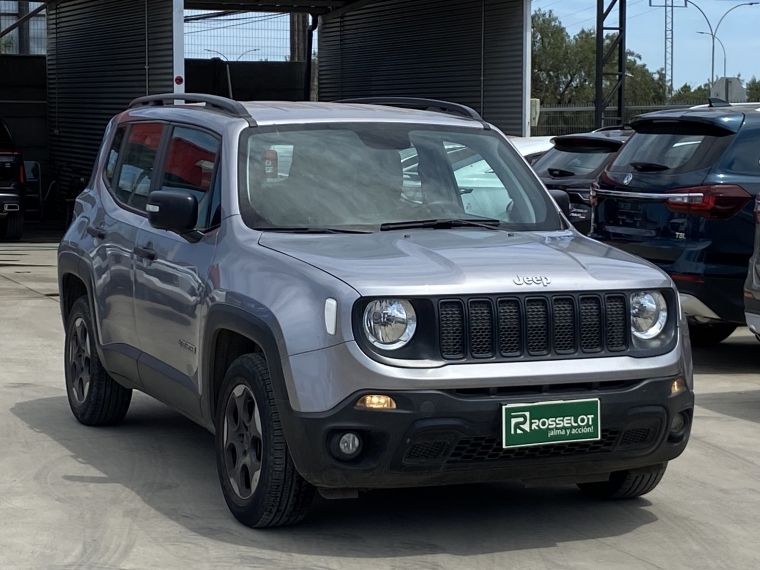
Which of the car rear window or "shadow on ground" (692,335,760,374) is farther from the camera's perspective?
"shadow on ground" (692,335,760,374)

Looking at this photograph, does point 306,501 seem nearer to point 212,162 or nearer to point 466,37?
point 212,162

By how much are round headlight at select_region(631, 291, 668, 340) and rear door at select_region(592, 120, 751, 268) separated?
4100mm

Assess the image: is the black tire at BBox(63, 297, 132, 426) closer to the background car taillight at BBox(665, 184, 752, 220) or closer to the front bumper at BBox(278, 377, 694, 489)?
the front bumper at BBox(278, 377, 694, 489)

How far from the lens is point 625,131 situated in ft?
44.5

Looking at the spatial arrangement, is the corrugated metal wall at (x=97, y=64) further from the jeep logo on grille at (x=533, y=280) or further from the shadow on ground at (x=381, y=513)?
the jeep logo on grille at (x=533, y=280)

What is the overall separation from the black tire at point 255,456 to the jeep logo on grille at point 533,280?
3.32 feet

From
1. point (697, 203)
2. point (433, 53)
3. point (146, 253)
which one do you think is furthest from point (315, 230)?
point (433, 53)

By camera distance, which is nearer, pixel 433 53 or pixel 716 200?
pixel 716 200

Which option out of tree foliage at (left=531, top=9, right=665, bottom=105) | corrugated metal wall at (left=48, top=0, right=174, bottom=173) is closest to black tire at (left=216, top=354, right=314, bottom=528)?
corrugated metal wall at (left=48, top=0, right=174, bottom=173)

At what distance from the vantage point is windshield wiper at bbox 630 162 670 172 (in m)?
9.72

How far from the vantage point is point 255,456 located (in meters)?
5.36

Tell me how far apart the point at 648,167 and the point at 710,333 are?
1806mm

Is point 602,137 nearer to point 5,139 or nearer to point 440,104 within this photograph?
point 440,104

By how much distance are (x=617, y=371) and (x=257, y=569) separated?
1.51 m
